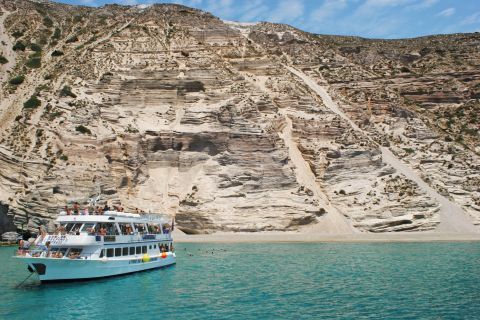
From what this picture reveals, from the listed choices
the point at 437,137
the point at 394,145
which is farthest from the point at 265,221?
the point at 437,137

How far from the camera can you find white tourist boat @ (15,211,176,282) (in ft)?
108

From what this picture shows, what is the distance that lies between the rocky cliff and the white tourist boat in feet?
79.7

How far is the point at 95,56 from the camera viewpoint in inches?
3834

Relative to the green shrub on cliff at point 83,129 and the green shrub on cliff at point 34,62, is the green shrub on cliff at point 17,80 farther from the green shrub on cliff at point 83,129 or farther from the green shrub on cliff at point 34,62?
the green shrub on cliff at point 83,129

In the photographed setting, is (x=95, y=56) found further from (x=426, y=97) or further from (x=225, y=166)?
(x=426, y=97)

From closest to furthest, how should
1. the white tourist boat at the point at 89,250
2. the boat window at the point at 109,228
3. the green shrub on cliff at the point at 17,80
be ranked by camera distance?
the white tourist boat at the point at 89,250, the boat window at the point at 109,228, the green shrub on cliff at the point at 17,80

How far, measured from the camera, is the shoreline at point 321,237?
62281 mm

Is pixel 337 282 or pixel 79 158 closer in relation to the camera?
pixel 337 282

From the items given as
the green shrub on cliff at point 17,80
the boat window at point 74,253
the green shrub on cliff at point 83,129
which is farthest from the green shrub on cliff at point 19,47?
the boat window at point 74,253

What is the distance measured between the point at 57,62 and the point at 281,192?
5120 cm

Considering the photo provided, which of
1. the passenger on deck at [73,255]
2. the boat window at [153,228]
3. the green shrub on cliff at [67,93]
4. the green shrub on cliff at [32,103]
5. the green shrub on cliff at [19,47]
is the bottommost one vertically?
the passenger on deck at [73,255]

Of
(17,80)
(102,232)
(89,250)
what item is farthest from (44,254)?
(17,80)

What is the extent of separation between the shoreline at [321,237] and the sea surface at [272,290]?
1494 cm

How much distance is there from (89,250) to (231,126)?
46.1 metres
